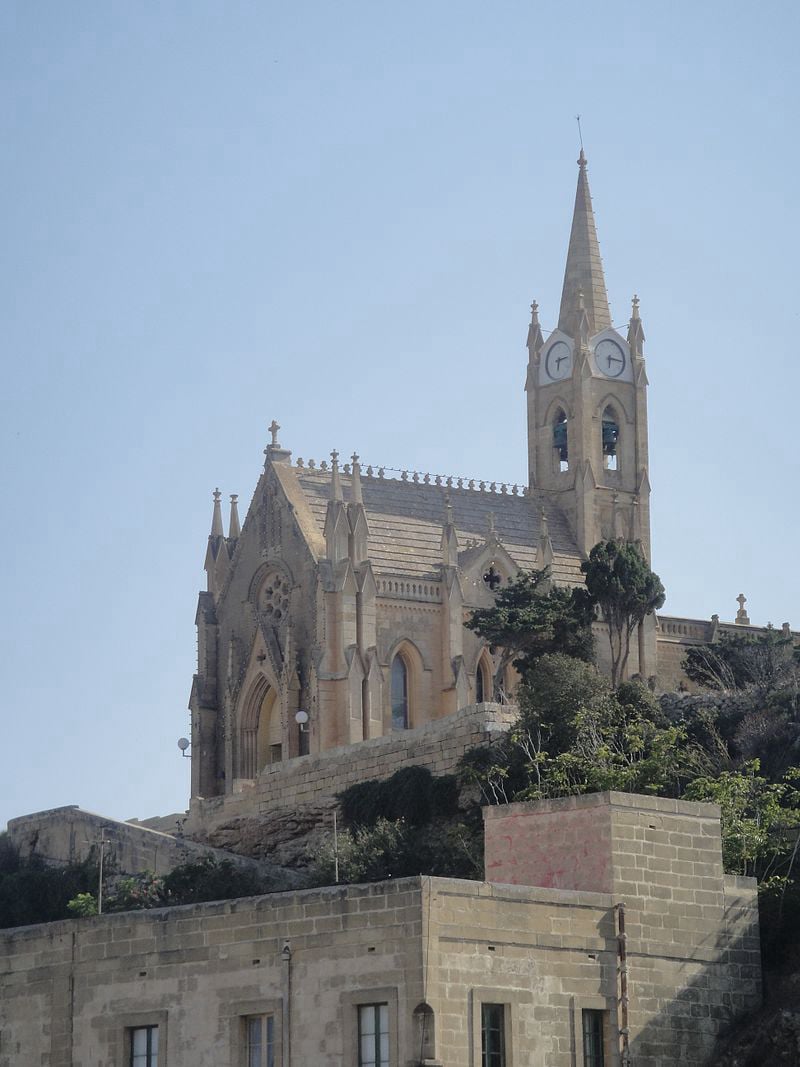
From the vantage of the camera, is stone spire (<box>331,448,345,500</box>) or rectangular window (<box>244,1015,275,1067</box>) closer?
rectangular window (<box>244,1015,275,1067</box>)

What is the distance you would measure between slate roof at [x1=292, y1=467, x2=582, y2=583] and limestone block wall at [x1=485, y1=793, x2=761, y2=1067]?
32194 millimetres

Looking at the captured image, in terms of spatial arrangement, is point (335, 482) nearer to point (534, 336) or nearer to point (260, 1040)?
point (534, 336)

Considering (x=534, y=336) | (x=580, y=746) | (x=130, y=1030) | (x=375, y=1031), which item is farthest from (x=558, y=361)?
(x=375, y=1031)

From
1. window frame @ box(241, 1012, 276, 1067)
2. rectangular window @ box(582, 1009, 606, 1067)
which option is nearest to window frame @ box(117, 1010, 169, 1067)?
window frame @ box(241, 1012, 276, 1067)

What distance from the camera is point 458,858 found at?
4653 cm

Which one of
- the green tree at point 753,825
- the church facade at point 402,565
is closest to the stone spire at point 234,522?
the church facade at point 402,565

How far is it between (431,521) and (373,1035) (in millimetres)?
39962

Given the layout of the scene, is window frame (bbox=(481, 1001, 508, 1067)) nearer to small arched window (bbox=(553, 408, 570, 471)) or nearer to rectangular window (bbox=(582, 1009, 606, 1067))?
rectangular window (bbox=(582, 1009, 606, 1067))

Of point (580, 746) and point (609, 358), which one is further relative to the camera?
point (609, 358)

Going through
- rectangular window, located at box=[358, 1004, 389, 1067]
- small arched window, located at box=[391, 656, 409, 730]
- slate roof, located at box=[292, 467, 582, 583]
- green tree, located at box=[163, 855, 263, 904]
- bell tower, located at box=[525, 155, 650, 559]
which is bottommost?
rectangular window, located at box=[358, 1004, 389, 1067]

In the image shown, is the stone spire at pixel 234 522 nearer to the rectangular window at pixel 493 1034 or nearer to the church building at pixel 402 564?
the church building at pixel 402 564

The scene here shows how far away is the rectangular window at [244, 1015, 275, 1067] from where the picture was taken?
29.6m

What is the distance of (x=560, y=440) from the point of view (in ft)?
241

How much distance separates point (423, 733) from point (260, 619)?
1436 cm
